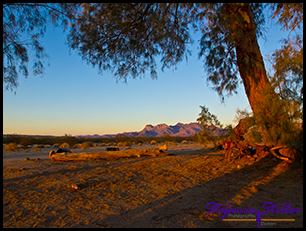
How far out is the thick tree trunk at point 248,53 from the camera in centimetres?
502

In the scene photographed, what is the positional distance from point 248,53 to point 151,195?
4.74m

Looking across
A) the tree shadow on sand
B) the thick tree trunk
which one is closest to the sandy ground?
the tree shadow on sand

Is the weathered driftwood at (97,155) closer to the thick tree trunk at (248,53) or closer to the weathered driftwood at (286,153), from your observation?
the thick tree trunk at (248,53)

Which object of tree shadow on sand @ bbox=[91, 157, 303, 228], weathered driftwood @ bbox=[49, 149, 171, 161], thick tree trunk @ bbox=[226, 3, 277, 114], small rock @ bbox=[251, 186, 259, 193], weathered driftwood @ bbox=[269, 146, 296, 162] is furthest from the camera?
weathered driftwood @ bbox=[49, 149, 171, 161]

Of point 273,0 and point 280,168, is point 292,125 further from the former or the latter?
point 273,0

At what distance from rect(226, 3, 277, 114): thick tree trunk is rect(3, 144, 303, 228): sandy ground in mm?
1918

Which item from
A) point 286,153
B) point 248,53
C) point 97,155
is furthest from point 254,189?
point 97,155

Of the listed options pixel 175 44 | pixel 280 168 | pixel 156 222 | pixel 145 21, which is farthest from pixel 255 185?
pixel 145 21

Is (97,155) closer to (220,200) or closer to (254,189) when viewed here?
(220,200)

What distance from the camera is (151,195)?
9.75 ft

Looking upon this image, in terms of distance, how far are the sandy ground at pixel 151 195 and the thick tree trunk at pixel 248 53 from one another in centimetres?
192

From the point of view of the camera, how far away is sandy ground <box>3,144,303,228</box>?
220 centimetres

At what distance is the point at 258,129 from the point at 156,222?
349 centimetres

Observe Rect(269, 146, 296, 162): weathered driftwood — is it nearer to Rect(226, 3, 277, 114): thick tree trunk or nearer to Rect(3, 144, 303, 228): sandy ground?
Rect(3, 144, 303, 228): sandy ground
